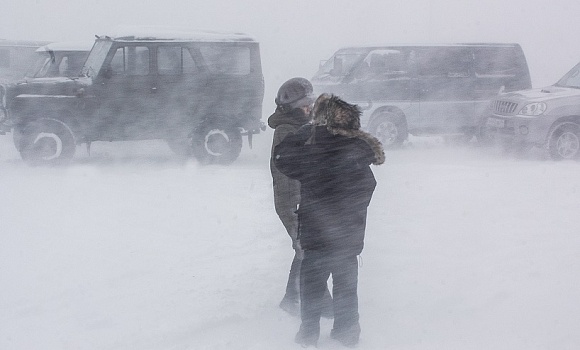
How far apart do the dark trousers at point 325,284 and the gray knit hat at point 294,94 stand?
0.97 meters

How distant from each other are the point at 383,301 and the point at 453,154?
8434 millimetres

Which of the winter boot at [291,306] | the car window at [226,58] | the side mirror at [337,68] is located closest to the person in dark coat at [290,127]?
the winter boot at [291,306]

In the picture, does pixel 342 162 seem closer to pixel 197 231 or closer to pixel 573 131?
pixel 197 231

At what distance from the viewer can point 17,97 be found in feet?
37.0

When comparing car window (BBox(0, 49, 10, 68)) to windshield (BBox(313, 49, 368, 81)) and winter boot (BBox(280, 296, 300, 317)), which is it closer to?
windshield (BBox(313, 49, 368, 81))

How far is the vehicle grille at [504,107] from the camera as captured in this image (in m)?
12.2

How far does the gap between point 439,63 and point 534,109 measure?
232cm

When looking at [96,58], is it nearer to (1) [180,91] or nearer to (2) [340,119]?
(1) [180,91]

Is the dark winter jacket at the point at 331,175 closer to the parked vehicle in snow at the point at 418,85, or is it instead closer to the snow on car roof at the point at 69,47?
the parked vehicle in snow at the point at 418,85

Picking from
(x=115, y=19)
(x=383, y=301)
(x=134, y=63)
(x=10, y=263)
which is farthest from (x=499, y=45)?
(x=115, y=19)

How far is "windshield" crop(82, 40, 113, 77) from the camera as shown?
455 inches

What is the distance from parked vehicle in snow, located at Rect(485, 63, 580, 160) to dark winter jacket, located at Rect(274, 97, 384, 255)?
8345 millimetres

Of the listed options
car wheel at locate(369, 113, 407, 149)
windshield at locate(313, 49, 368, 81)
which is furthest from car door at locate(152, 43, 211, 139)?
car wheel at locate(369, 113, 407, 149)

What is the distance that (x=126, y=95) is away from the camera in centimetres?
1155
